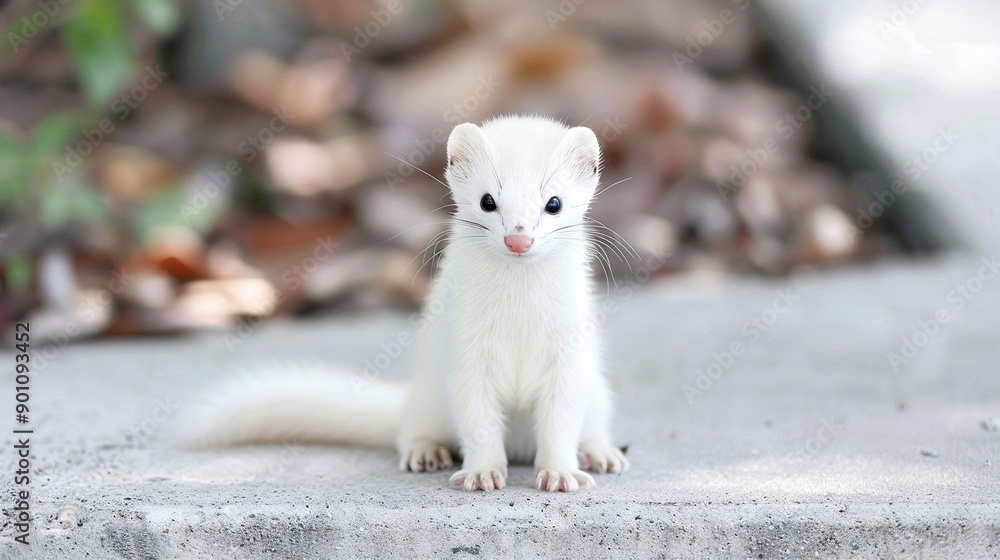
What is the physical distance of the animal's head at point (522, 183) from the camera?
1.82 metres


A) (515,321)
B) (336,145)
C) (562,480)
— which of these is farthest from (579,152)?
(336,145)

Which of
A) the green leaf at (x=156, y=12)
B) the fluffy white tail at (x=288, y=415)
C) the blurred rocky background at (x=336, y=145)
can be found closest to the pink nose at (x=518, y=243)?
the fluffy white tail at (x=288, y=415)

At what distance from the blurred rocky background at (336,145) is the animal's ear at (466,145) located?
2.21 metres

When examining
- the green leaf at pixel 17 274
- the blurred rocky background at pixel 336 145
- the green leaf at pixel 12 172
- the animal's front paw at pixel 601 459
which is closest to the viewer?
the animal's front paw at pixel 601 459

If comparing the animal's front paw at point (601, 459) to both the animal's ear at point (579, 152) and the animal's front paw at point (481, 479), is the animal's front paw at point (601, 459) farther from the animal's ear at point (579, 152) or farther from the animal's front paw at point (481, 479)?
the animal's ear at point (579, 152)

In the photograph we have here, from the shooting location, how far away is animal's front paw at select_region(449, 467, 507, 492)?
6.13ft

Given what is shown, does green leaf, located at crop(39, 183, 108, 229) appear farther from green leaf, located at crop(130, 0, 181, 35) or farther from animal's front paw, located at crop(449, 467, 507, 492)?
animal's front paw, located at crop(449, 467, 507, 492)

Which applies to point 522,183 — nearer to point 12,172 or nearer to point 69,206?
point 69,206

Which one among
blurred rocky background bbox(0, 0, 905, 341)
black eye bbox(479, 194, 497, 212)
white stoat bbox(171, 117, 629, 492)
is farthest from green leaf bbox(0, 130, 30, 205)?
black eye bbox(479, 194, 497, 212)

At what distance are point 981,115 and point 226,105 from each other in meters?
3.55

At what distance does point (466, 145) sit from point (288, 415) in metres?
0.81

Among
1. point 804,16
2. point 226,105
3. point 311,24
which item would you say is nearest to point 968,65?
point 804,16

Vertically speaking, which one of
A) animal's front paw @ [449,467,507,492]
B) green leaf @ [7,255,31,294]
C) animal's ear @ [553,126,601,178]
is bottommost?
animal's front paw @ [449,467,507,492]

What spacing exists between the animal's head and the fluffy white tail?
1.89 ft
